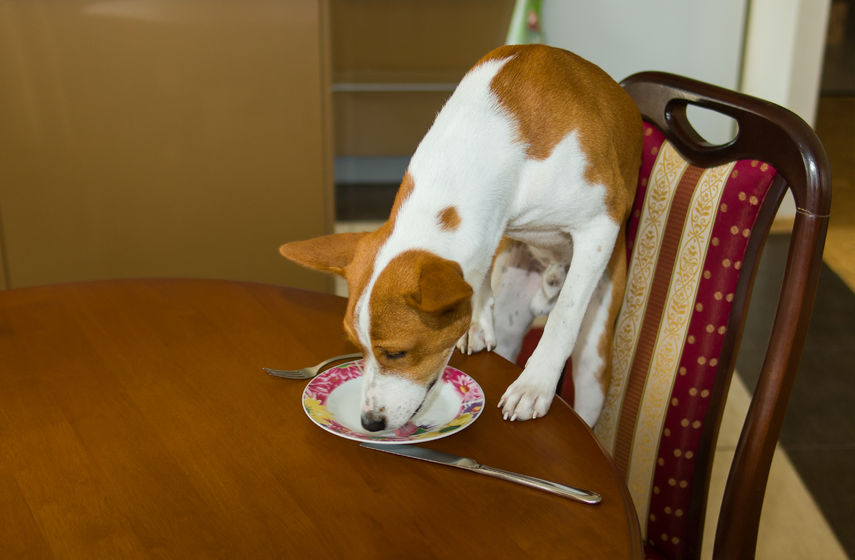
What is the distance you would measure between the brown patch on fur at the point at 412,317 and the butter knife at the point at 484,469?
0.51ft

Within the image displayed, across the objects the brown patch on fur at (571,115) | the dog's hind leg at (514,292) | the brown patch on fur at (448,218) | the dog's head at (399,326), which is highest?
the brown patch on fur at (571,115)

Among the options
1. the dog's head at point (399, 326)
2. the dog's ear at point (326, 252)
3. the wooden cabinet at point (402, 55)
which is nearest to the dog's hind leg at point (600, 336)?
the dog's head at point (399, 326)

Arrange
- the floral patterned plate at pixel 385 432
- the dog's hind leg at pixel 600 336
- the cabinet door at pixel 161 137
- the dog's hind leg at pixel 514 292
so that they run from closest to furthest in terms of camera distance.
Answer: the floral patterned plate at pixel 385 432 → the dog's hind leg at pixel 600 336 → the dog's hind leg at pixel 514 292 → the cabinet door at pixel 161 137

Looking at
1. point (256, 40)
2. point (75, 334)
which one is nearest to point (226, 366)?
point (75, 334)

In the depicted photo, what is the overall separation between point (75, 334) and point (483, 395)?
61 cm

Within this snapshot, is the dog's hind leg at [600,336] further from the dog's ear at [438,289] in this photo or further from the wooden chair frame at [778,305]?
the dog's ear at [438,289]

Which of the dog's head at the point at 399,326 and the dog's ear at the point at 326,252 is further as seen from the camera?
the dog's ear at the point at 326,252

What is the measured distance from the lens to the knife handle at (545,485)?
92cm

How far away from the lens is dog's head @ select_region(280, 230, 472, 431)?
1.09 metres

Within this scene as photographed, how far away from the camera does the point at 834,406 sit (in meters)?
2.64

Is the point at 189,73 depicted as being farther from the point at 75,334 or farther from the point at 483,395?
the point at 483,395

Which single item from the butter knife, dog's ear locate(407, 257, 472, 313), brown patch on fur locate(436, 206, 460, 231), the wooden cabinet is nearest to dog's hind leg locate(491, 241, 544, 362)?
brown patch on fur locate(436, 206, 460, 231)

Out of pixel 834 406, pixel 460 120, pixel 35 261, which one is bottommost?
pixel 834 406

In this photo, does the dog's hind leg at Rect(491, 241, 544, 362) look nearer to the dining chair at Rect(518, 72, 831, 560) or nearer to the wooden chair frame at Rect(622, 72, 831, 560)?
the dining chair at Rect(518, 72, 831, 560)
